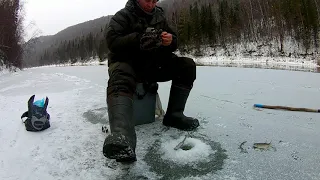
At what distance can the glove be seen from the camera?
1956 mm

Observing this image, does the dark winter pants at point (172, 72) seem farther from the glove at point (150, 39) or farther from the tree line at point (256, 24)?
the tree line at point (256, 24)

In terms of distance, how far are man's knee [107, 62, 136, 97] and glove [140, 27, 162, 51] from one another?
0.20m

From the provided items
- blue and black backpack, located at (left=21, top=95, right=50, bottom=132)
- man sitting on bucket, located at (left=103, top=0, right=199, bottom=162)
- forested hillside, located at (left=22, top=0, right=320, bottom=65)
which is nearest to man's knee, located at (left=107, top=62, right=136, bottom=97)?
man sitting on bucket, located at (left=103, top=0, right=199, bottom=162)

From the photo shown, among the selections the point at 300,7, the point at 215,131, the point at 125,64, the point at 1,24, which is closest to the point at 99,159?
the point at 125,64

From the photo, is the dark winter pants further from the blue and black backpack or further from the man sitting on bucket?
the blue and black backpack

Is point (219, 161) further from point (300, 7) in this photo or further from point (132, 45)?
point (300, 7)

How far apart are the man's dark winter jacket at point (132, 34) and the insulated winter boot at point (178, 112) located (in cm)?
31

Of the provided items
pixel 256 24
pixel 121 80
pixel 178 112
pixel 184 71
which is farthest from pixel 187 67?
pixel 256 24

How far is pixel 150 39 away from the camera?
1.96 meters

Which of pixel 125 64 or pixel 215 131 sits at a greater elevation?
pixel 125 64

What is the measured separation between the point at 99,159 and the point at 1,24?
17.9m

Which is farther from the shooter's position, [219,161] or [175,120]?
[175,120]

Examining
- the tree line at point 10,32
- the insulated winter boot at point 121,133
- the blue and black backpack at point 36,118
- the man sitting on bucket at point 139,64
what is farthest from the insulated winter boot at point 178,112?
the tree line at point 10,32

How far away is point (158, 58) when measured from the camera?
2365mm
